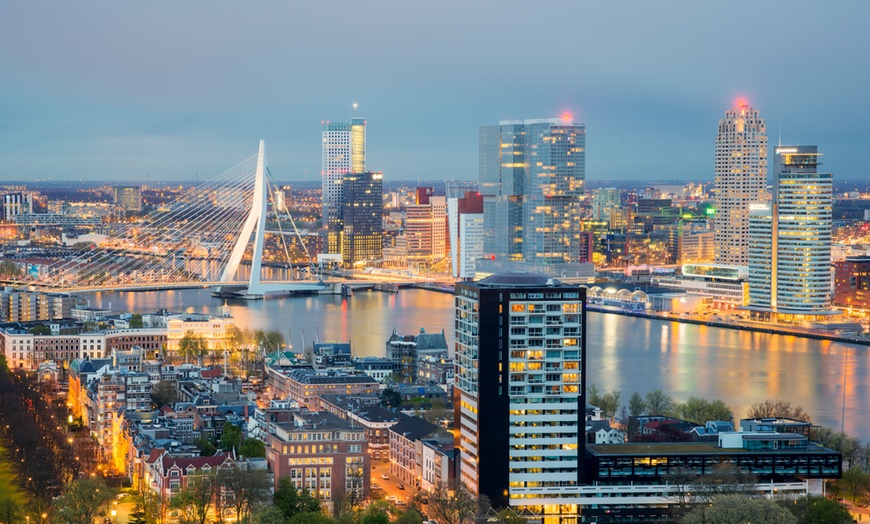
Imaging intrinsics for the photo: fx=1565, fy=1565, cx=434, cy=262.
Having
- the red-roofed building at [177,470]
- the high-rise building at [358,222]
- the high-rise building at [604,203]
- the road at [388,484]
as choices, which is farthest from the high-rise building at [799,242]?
the high-rise building at [604,203]

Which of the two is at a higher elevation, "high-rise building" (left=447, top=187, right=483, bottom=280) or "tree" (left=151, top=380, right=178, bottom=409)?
"high-rise building" (left=447, top=187, right=483, bottom=280)

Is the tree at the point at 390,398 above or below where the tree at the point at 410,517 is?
above

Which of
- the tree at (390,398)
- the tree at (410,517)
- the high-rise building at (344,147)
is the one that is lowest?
the tree at (410,517)

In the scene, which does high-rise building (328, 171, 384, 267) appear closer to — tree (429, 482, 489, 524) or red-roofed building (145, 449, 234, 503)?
red-roofed building (145, 449, 234, 503)

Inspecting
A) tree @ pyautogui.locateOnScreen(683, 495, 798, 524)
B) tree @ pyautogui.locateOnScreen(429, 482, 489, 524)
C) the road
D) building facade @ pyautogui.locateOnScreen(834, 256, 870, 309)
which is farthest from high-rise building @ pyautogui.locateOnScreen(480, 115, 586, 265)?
tree @ pyautogui.locateOnScreen(683, 495, 798, 524)

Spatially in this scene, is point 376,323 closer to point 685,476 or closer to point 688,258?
point 685,476

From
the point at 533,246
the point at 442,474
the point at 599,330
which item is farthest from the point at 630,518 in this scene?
the point at 533,246

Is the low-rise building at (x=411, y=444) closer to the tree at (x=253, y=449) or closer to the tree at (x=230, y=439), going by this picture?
the tree at (x=253, y=449)
